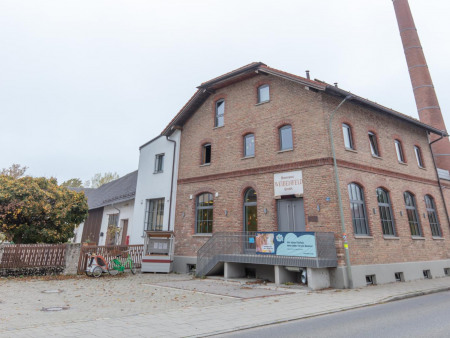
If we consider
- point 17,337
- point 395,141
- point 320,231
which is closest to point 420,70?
point 395,141

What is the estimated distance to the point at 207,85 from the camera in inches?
662

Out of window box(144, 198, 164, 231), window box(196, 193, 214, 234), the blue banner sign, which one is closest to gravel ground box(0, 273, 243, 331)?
the blue banner sign

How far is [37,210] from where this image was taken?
1354cm

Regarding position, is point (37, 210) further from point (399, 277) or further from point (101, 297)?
point (399, 277)

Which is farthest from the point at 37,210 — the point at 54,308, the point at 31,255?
the point at 54,308

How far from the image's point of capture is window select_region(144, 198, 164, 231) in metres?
18.0

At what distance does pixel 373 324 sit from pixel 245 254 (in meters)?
6.60

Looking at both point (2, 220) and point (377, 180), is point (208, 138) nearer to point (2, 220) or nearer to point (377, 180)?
point (377, 180)

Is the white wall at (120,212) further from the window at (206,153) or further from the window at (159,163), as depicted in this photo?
the window at (206,153)

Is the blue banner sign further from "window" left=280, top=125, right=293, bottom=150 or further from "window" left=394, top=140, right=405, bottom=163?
"window" left=394, top=140, right=405, bottom=163

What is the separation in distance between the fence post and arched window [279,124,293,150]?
10.9 m

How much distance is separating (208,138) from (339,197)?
27.0 feet

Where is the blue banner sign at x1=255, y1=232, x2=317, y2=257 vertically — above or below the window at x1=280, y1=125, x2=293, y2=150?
→ below

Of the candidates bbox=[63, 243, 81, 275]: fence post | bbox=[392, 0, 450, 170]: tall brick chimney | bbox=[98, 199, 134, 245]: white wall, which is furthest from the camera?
bbox=[392, 0, 450, 170]: tall brick chimney
